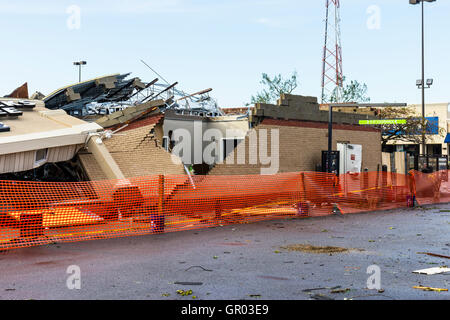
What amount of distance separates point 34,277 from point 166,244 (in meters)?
3.89

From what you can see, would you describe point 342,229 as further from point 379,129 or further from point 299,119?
point 379,129

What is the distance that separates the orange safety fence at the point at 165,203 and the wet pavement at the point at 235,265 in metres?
0.95

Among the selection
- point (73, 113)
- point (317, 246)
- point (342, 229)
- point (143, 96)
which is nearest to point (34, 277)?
point (317, 246)

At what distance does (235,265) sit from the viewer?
968 centimetres

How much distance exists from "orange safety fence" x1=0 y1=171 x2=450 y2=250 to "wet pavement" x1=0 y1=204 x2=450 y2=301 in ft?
3.13

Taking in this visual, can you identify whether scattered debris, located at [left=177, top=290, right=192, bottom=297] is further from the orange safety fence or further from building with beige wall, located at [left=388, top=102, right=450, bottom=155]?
building with beige wall, located at [left=388, top=102, right=450, bottom=155]

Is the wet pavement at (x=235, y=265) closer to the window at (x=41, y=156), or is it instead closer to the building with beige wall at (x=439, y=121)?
the window at (x=41, y=156)

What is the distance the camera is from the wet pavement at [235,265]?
24.7 ft

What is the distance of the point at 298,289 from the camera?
770 cm

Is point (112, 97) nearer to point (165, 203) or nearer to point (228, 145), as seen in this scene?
point (228, 145)

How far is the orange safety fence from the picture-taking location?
13.4 m

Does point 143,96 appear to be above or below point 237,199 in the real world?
above

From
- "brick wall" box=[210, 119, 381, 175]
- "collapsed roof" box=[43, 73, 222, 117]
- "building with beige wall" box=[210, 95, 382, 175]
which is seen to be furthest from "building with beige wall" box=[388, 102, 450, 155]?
"collapsed roof" box=[43, 73, 222, 117]

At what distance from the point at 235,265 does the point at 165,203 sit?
762cm
